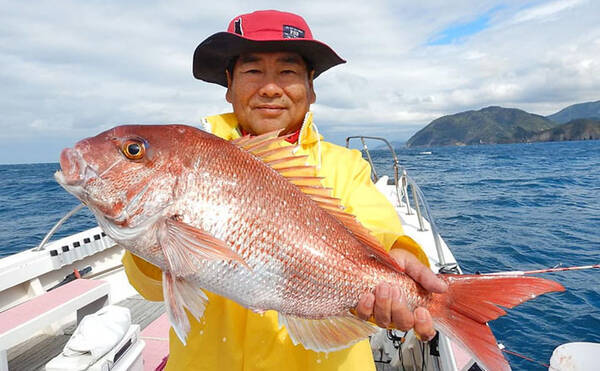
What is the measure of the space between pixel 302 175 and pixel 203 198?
0.53 meters

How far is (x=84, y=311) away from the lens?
3.92 metres

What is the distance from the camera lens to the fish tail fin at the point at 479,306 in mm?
1596

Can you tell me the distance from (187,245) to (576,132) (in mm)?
168022

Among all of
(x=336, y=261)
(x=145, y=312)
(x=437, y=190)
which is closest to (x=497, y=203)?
(x=437, y=190)

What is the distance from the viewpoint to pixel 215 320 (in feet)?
6.36

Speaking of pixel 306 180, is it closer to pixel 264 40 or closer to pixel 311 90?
pixel 264 40

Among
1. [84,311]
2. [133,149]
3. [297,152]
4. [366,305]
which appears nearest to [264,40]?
[297,152]

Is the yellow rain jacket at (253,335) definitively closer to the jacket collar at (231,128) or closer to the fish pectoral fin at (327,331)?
the fish pectoral fin at (327,331)

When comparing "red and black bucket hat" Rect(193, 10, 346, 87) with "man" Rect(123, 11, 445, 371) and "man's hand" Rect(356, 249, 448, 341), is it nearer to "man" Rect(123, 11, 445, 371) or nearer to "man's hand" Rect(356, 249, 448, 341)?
"man" Rect(123, 11, 445, 371)

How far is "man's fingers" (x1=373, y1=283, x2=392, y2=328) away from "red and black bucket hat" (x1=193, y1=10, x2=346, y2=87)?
1.50m

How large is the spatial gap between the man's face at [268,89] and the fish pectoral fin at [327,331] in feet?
3.90

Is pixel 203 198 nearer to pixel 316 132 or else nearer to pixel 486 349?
pixel 316 132

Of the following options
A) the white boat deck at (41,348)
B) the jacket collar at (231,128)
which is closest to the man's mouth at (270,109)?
the jacket collar at (231,128)

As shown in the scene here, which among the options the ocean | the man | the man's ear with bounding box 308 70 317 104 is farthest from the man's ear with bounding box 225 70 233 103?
the ocean
